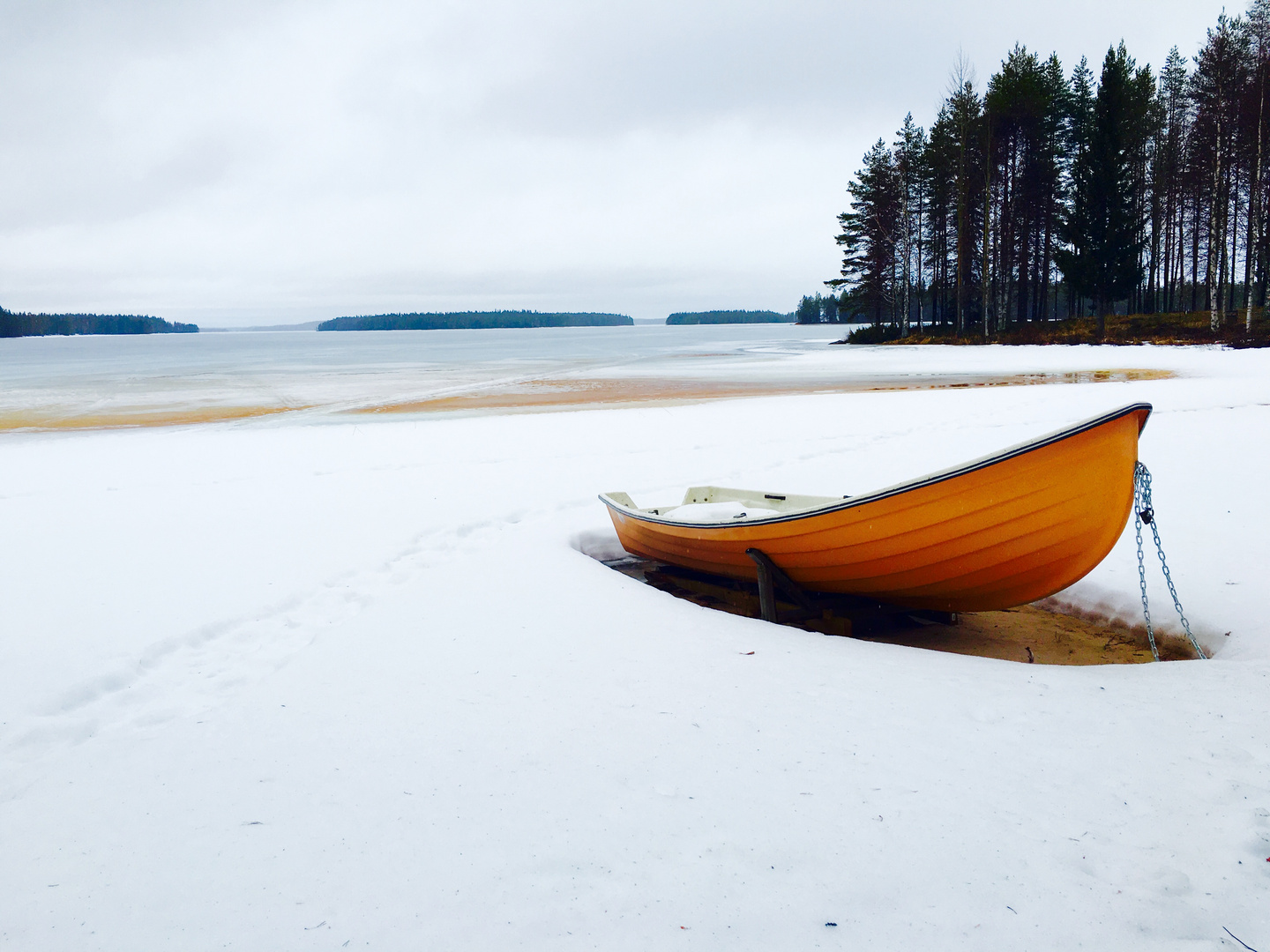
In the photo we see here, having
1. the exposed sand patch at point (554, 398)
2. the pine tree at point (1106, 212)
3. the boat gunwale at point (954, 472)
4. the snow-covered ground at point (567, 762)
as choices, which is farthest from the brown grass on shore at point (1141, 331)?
the boat gunwale at point (954, 472)

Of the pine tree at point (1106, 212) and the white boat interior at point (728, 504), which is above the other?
the pine tree at point (1106, 212)

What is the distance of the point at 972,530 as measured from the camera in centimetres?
389

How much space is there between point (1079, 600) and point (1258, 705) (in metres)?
2.08

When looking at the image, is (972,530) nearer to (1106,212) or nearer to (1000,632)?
(1000,632)

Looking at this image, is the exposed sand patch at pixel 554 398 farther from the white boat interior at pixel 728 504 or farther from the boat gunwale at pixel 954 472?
the boat gunwale at pixel 954 472

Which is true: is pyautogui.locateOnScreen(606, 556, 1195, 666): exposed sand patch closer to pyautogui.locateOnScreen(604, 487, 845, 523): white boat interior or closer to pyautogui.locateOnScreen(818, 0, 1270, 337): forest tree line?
pyautogui.locateOnScreen(604, 487, 845, 523): white boat interior

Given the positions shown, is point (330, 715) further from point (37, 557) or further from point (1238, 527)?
point (1238, 527)

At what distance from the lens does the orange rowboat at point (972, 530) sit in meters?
3.55

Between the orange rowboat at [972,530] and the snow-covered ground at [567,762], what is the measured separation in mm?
507

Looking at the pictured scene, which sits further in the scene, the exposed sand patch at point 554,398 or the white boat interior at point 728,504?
the exposed sand patch at point 554,398

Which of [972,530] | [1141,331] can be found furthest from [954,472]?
[1141,331]

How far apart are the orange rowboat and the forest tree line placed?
27013 millimetres

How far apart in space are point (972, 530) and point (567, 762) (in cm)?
243

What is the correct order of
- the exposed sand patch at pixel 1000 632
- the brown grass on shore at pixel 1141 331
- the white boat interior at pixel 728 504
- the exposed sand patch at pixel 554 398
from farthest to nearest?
the brown grass on shore at pixel 1141 331 → the exposed sand patch at pixel 554 398 → the white boat interior at pixel 728 504 → the exposed sand patch at pixel 1000 632
